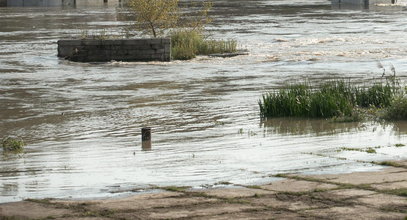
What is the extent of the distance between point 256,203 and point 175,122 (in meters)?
7.48

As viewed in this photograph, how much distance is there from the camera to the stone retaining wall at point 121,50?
2755 cm

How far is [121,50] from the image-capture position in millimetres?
27734

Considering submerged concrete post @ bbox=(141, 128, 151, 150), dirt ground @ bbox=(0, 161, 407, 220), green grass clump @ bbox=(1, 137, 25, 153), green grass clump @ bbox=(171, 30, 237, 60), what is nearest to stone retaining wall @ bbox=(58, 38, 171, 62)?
green grass clump @ bbox=(171, 30, 237, 60)

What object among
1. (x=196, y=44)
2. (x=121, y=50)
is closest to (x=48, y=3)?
(x=196, y=44)

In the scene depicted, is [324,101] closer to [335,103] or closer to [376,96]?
[335,103]

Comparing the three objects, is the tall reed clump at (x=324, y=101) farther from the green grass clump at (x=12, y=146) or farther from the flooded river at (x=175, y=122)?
the green grass clump at (x=12, y=146)

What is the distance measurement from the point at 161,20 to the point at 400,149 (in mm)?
19463

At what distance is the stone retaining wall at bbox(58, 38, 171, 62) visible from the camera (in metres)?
27.5

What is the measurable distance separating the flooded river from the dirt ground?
0.56 meters

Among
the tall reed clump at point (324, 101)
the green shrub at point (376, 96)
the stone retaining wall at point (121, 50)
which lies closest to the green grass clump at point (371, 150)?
the tall reed clump at point (324, 101)

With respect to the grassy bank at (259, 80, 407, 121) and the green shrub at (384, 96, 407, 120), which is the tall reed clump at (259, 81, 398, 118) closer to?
the grassy bank at (259, 80, 407, 121)

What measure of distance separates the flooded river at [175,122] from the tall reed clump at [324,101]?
0.37m

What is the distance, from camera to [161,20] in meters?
29.9

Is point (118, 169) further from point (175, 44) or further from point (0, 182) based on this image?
point (175, 44)
